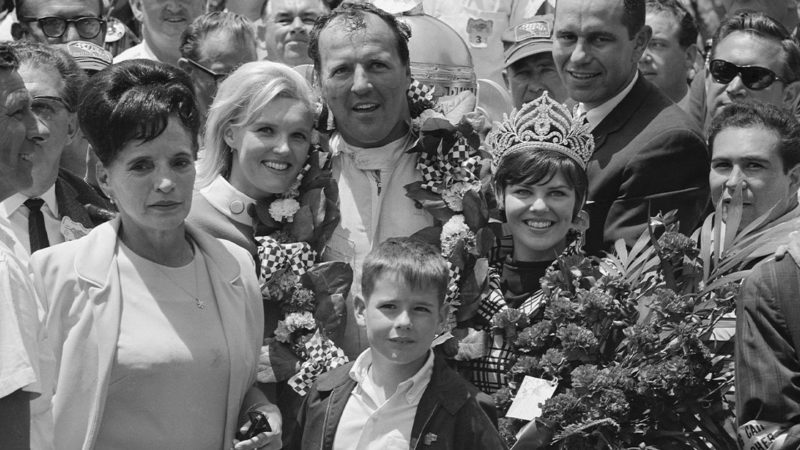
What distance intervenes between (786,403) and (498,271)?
1.57 m

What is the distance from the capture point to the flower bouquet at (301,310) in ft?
18.3

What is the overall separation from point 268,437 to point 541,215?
5.47 feet

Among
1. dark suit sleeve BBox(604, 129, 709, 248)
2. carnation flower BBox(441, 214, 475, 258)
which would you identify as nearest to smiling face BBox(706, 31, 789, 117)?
dark suit sleeve BBox(604, 129, 709, 248)

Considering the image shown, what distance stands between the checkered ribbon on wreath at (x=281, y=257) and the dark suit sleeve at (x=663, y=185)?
1407 mm

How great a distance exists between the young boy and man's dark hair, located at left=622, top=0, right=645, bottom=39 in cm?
210

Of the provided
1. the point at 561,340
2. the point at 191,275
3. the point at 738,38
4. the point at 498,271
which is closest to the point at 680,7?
the point at 738,38

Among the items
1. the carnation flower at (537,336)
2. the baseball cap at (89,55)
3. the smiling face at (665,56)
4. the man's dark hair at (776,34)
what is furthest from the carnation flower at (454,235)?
the smiling face at (665,56)

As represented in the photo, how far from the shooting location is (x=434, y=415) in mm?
5043

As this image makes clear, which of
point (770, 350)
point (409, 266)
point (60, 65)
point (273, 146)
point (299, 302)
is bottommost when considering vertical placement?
point (770, 350)

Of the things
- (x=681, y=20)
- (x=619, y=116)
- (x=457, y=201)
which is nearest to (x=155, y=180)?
(x=457, y=201)

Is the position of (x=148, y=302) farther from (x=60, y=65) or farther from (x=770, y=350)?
(x=770, y=350)

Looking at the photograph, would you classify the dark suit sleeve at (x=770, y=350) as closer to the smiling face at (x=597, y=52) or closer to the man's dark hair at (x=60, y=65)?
the smiling face at (x=597, y=52)

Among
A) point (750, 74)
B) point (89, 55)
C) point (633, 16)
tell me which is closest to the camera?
point (633, 16)

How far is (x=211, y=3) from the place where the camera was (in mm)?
9258
